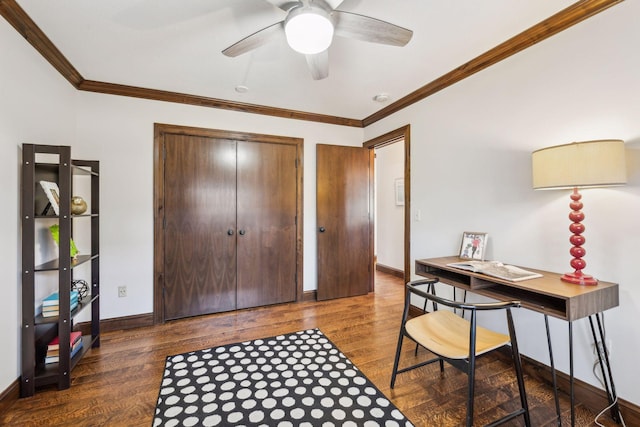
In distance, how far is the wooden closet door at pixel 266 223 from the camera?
10.4 ft

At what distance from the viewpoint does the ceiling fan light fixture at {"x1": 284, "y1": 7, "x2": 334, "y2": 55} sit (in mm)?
1407

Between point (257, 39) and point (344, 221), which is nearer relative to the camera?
point (257, 39)

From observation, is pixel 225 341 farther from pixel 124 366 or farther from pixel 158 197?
pixel 158 197

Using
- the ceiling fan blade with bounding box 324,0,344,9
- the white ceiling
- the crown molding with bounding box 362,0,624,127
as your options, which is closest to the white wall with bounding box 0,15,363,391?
the white ceiling

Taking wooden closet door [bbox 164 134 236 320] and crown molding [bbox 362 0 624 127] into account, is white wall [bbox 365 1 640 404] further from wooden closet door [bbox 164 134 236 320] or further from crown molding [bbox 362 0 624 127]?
wooden closet door [bbox 164 134 236 320]

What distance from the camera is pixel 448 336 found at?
164cm

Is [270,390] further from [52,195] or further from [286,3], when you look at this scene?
[286,3]

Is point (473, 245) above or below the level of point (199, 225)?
below

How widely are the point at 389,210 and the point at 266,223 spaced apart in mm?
2520

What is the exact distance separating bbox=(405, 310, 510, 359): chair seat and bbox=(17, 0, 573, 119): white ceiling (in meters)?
1.94

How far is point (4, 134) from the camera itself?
1.62 meters

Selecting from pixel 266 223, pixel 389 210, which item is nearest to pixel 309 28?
pixel 266 223

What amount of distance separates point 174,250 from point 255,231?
86cm

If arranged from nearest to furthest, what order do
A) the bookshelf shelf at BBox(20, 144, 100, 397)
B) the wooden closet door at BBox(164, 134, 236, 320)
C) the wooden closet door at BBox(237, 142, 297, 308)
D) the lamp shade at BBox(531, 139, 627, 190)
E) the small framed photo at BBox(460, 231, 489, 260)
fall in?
1. the lamp shade at BBox(531, 139, 627, 190)
2. the bookshelf shelf at BBox(20, 144, 100, 397)
3. the small framed photo at BBox(460, 231, 489, 260)
4. the wooden closet door at BBox(164, 134, 236, 320)
5. the wooden closet door at BBox(237, 142, 297, 308)
